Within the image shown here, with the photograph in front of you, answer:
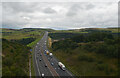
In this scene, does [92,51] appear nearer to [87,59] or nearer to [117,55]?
[87,59]

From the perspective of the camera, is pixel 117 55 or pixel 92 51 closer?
pixel 117 55

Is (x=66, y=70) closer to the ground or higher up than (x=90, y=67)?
closer to the ground

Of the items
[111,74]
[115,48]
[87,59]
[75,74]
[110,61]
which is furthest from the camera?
[75,74]

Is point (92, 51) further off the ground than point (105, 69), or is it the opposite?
point (92, 51)

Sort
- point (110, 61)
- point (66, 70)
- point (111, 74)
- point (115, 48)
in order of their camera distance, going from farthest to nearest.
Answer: point (66, 70) → point (115, 48) → point (110, 61) → point (111, 74)

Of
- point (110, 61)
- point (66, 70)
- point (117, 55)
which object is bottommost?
point (66, 70)

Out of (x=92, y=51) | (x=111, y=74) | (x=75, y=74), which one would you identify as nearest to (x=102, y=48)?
(x=92, y=51)

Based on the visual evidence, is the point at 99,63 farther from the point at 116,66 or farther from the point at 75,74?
the point at 75,74

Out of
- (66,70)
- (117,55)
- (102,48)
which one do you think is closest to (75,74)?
(66,70)

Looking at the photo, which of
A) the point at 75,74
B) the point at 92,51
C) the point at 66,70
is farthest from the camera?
the point at 66,70
